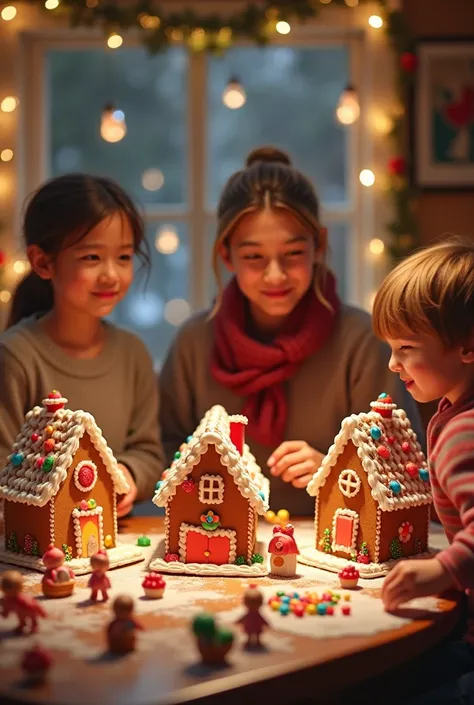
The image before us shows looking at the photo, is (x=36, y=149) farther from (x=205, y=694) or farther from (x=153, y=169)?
(x=205, y=694)

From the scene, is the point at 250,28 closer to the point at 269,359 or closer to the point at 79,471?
the point at 269,359

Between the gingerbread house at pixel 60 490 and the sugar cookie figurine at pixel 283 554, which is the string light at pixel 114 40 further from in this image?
the sugar cookie figurine at pixel 283 554

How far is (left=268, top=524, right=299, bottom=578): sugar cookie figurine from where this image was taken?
1.61 m

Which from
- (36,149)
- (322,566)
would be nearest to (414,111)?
(36,149)

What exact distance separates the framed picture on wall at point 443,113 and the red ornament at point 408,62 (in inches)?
2.5

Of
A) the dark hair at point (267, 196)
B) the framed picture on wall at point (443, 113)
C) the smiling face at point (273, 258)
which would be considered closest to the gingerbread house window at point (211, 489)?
the smiling face at point (273, 258)

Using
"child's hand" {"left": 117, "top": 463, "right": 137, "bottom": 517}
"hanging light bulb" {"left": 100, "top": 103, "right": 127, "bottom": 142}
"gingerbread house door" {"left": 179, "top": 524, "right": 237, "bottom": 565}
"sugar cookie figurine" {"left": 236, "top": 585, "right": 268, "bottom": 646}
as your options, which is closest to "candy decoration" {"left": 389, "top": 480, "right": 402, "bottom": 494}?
"gingerbread house door" {"left": 179, "top": 524, "right": 237, "bottom": 565}

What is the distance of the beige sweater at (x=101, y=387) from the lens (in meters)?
1.95

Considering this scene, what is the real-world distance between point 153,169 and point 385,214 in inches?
35.4

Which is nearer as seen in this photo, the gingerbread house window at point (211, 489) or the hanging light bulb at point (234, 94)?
the gingerbread house window at point (211, 489)

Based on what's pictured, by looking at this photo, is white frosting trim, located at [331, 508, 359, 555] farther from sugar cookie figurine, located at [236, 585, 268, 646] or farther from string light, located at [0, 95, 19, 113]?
string light, located at [0, 95, 19, 113]

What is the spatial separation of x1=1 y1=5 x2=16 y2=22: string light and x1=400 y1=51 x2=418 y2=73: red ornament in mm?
1340

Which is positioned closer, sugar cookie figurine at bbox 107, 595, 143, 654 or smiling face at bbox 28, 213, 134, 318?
sugar cookie figurine at bbox 107, 595, 143, 654

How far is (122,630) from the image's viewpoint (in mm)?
1260
